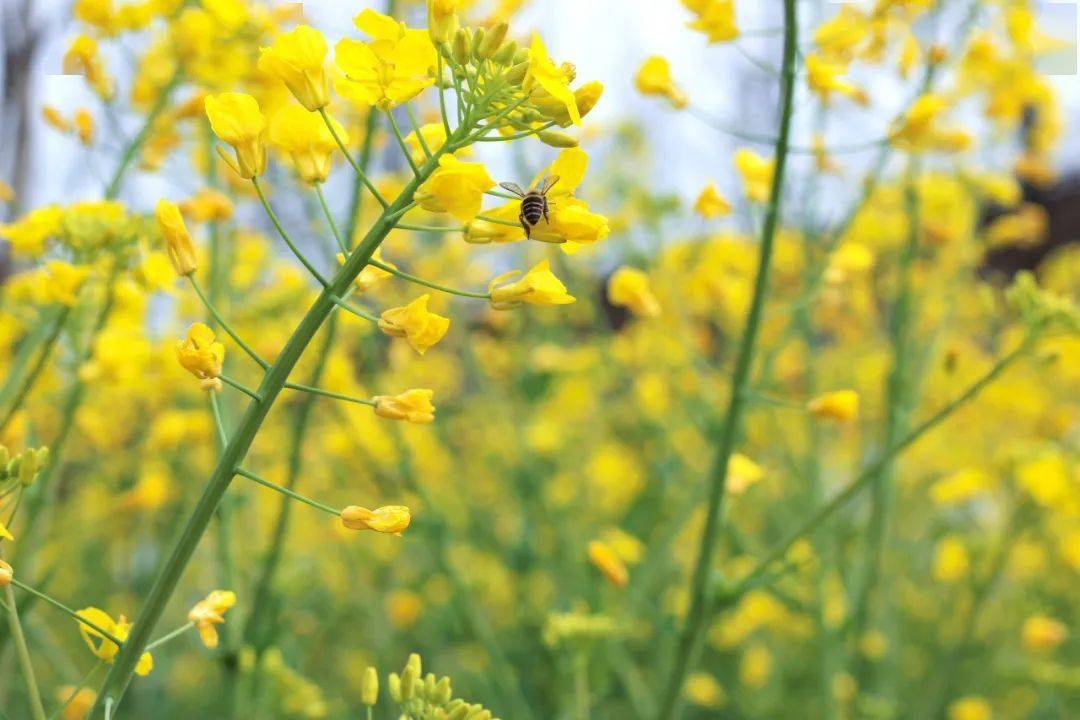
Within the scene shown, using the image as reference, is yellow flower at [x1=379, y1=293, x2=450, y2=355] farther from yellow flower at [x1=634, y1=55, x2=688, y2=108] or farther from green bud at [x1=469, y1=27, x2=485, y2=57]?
yellow flower at [x1=634, y1=55, x2=688, y2=108]

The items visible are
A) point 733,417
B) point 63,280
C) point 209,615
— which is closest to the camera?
point 209,615

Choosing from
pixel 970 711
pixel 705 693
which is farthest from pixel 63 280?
pixel 970 711

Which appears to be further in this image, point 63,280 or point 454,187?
point 63,280

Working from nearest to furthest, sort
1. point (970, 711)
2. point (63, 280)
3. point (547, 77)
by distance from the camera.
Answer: point (547, 77) → point (63, 280) → point (970, 711)

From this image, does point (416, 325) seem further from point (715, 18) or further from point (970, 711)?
point (970, 711)

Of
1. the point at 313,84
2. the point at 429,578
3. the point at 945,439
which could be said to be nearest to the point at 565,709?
the point at 429,578

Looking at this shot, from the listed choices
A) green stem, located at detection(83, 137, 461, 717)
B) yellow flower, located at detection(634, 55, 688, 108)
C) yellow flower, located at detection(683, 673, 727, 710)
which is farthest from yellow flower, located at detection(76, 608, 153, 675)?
yellow flower, located at detection(683, 673, 727, 710)

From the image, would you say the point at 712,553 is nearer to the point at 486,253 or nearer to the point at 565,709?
the point at 565,709
